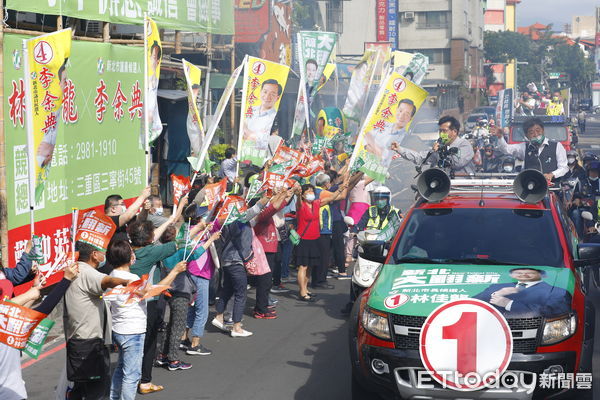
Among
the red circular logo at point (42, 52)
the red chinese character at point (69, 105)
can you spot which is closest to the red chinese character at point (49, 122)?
the red circular logo at point (42, 52)

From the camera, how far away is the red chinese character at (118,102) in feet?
47.1

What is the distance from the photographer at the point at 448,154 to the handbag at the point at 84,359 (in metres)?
6.38

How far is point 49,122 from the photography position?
9805 mm

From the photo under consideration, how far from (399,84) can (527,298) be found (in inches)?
276

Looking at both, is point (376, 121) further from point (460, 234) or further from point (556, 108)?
point (556, 108)

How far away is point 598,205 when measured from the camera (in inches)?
542

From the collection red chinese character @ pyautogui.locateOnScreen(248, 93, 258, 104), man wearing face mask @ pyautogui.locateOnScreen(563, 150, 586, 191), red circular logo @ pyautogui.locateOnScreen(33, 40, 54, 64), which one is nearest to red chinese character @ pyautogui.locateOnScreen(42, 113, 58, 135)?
red circular logo @ pyautogui.locateOnScreen(33, 40, 54, 64)

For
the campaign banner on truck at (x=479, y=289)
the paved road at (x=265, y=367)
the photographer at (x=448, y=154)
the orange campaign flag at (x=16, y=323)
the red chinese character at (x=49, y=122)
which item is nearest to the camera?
the orange campaign flag at (x=16, y=323)

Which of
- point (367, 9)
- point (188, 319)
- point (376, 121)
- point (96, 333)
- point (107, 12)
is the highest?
point (367, 9)

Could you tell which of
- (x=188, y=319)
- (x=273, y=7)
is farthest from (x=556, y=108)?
(x=188, y=319)

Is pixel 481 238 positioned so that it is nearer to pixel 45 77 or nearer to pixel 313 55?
pixel 45 77

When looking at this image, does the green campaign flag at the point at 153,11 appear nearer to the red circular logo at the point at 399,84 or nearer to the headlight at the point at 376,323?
the red circular logo at the point at 399,84

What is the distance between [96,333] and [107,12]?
8.09m

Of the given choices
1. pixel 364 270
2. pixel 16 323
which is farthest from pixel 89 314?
pixel 364 270
